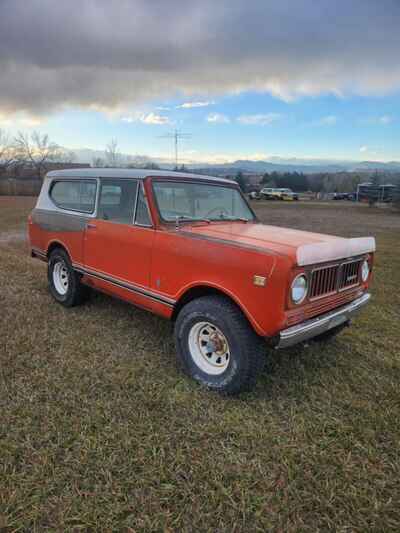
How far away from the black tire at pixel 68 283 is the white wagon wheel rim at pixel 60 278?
1 centimetres

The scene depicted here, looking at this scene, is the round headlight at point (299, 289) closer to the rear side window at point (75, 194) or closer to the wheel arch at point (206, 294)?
the wheel arch at point (206, 294)

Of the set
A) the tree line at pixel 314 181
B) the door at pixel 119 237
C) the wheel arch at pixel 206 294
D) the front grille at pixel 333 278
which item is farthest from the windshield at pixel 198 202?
the tree line at pixel 314 181

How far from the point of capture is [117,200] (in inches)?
152

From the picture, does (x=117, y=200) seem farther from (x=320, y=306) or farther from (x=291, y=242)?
(x=320, y=306)

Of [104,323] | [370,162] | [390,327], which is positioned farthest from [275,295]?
[370,162]

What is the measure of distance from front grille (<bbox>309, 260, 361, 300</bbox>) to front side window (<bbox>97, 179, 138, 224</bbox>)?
196 centimetres

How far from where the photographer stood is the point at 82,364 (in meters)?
3.33

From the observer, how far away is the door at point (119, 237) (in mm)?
3475

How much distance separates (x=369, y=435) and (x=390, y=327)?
93.0 inches

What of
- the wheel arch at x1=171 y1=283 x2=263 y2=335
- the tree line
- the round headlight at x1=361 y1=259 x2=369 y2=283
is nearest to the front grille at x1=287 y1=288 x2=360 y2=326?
the round headlight at x1=361 y1=259 x2=369 y2=283

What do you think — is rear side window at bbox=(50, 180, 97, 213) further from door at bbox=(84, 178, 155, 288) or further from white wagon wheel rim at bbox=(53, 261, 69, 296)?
white wagon wheel rim at bbox=(53, 261, 69, 296)

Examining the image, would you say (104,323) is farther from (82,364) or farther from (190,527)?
(190,527)

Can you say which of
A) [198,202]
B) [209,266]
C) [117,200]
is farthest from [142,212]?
[209,266]

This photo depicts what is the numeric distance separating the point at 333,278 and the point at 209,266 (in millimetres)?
1119
